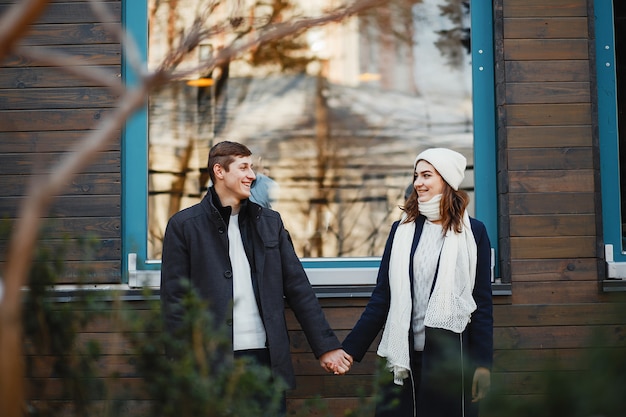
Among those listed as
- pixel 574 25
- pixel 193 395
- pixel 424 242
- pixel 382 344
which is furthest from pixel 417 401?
pixel 574 25

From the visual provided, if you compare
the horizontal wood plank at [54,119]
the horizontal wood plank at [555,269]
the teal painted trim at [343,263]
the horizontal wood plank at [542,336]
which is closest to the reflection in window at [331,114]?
the teal painted trim at [343,263]

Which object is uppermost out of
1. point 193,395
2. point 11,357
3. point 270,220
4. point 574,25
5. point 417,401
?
point 574,25

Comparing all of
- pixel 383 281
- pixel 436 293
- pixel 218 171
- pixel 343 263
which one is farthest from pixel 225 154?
pixel 343 263

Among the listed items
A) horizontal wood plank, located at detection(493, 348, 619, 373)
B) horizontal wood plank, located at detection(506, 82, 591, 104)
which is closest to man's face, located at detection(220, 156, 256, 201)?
horizontal wood plank, located at detection(506, 82, 591, 104)

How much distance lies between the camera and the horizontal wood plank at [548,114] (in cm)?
535

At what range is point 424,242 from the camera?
4.33 meters

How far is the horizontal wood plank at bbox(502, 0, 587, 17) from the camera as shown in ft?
17.7

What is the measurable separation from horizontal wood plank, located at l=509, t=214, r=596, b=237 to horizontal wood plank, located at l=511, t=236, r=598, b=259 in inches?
1.2

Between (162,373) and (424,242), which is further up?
(424,242)

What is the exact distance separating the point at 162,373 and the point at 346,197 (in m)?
3.40

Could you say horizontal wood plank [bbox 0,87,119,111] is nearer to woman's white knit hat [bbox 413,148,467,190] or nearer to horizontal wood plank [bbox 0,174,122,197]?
horizontal wood plank [bbox 0,174,122,197]

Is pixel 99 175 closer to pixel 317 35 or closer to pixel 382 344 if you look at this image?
pixel 317 35

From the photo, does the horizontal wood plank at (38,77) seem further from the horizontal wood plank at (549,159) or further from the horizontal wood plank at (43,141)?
the horizontal wood plank at (549,159)

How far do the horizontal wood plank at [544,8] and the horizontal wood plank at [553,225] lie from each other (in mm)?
1215
